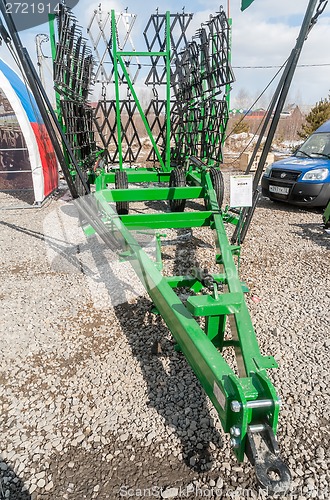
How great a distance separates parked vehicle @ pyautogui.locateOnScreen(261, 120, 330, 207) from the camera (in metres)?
6.85

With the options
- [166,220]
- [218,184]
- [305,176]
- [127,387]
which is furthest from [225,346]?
[305,176]

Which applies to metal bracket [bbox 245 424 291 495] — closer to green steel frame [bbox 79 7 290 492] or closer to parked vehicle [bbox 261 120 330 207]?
green steel frame [bbox 79 7 290 492]

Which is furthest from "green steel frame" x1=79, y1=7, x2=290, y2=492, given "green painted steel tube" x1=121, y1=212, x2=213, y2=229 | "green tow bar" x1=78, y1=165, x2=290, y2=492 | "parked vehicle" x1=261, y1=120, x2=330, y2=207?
"parked vehicle" x1=261, y1=120, x2=330, y2=207

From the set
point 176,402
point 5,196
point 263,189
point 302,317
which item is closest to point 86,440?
point 176,402

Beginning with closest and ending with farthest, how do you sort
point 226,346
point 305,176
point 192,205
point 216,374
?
point 216,374 → point 226,346 → point 305,176 → point 192,205

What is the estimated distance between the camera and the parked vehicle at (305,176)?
6.85 m

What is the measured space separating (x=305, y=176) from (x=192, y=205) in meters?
2.43

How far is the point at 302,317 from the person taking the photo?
135 inches

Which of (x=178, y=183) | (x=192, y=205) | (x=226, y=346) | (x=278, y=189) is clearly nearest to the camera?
(x=226, y=346)

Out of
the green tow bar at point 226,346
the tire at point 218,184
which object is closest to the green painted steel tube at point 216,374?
the green tow bar at point 226,346

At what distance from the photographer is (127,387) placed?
260cm

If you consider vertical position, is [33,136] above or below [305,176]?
above

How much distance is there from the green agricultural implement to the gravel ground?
16.2 inches

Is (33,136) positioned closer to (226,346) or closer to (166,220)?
(166,220)
